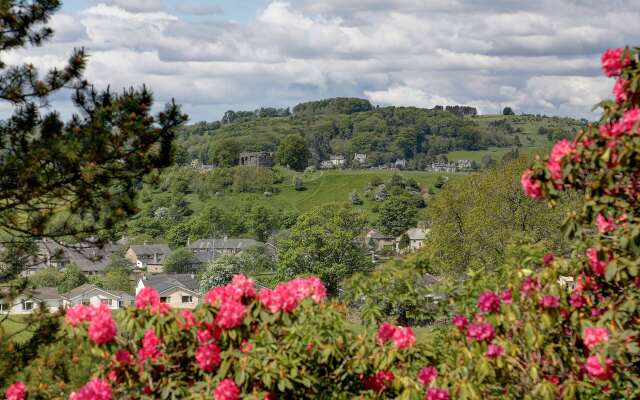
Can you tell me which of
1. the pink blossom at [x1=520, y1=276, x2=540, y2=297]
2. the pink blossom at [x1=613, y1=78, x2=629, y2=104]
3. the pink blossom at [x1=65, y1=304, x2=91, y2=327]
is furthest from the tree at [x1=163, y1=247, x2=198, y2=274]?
the pink blossom at [x1=613, y1=78, x2=629, y2=104]

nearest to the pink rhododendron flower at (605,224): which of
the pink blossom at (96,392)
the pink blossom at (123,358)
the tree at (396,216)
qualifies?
the pink blossom at (123,358)

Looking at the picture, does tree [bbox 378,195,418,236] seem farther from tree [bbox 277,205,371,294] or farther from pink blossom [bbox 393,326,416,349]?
pink blossom [bbox 393,326,416,349]

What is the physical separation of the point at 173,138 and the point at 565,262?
18.1 ft

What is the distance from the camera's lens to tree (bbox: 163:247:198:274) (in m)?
96.3

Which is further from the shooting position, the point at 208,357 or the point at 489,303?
the point at 489,303

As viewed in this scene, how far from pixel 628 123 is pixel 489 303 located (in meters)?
1.55

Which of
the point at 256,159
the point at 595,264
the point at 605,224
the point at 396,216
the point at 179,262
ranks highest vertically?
the point at 605,224

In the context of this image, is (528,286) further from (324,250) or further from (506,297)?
(324,250)

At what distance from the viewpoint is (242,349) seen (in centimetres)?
545

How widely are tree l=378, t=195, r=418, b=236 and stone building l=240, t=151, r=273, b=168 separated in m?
62.6

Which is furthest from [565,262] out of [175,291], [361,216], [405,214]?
[405,214]

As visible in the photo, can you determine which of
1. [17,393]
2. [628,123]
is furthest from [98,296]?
[628,123]

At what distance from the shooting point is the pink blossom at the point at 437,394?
514cm

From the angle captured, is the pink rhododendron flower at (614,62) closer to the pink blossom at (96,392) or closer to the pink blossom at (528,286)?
the pink blossom at (528,286)
